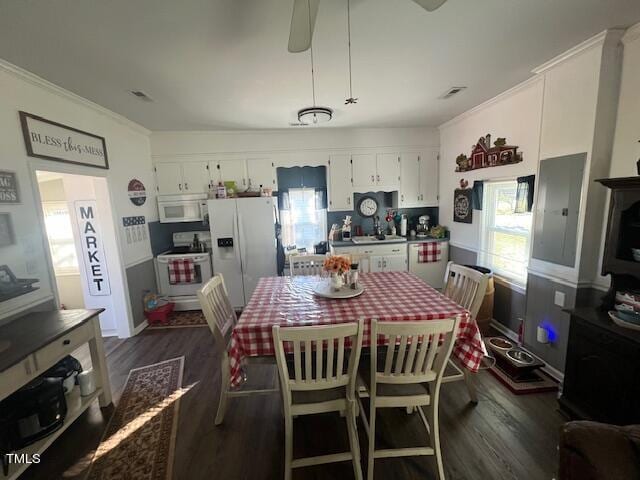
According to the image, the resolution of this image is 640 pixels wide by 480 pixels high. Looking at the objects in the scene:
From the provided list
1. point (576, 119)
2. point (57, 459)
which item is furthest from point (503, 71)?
point (57, 459)

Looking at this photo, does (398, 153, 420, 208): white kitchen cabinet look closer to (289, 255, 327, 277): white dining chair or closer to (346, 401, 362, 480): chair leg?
(289, 255, 327, 277): white dining chair

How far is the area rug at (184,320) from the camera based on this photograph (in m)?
3.56

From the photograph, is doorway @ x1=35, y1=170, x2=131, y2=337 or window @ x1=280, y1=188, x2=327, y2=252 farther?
window @ x1=280, y1=188, x2=327, y2=252

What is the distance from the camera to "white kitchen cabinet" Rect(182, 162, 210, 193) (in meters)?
Answer: 4.02

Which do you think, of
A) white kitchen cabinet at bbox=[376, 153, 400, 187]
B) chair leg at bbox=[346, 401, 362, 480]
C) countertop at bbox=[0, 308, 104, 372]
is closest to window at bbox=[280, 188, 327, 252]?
white kitchen cabinet at bbox=[376, 153, 400, 187]

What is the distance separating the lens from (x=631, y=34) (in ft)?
5.91

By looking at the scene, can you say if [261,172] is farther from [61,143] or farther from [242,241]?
[61,143]

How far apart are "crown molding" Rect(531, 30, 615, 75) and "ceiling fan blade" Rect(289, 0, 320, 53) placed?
205cm

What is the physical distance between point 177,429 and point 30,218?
6.73ft

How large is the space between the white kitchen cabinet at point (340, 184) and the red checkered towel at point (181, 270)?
224cm

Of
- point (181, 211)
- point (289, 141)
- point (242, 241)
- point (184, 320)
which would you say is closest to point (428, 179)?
point (289, 141)

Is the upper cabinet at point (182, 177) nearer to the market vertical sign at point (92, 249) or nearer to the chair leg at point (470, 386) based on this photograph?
the market vertical sign at point (92, 249)

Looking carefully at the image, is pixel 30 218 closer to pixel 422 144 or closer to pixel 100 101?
pixel 100 101

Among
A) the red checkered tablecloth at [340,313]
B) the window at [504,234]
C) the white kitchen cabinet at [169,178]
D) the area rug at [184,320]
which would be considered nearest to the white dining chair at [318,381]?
the red checkered tablecloth at [340,313]
